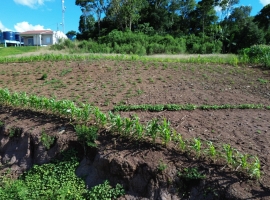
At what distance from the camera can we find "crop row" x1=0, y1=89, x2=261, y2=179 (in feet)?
9.53

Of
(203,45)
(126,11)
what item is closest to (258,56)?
(203,45)

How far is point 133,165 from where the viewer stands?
128 inches

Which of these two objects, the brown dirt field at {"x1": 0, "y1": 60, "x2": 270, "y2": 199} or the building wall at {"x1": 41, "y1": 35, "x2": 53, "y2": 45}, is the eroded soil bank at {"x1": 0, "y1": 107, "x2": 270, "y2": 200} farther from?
the building wall at {"x1": 41, "y1": 35, "x2": 53, "y2": 45}

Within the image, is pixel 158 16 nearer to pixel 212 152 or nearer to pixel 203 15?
pixel 203 15

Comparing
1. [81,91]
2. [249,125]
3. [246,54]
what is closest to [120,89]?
[81,91]

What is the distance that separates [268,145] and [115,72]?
5.25 meters

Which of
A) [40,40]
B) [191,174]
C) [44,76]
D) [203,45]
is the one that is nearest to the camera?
[191,174]

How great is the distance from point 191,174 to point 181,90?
3273 mm

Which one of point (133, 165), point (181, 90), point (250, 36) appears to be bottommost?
point (133, 165)

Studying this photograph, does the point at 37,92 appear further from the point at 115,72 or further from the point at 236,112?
the point at 236,112

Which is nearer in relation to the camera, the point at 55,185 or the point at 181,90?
the point at 55,185

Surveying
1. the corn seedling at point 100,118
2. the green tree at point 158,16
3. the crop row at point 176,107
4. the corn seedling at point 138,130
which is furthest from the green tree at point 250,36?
the corn seedling at point 138,130

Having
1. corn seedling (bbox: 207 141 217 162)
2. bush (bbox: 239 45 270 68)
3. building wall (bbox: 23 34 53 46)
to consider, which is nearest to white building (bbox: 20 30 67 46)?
building wall (bbox: 23 34 53 46)

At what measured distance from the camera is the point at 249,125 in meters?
3.97
